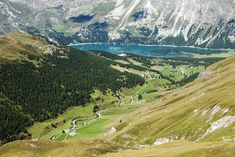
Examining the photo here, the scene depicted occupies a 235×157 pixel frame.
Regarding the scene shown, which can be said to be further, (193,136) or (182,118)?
(182,118)

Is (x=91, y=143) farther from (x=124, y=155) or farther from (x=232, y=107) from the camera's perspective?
(x=232, y=107)

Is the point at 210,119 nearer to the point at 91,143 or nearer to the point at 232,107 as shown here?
the point at 232,107

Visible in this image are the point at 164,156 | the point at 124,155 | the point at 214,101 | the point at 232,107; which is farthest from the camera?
the point at 214,101

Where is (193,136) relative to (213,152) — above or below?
below

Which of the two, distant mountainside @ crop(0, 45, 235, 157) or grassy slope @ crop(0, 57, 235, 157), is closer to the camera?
grassy slope @ crop(0, 57, 235, 157)

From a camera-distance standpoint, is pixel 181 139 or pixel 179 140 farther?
pixel 181 139

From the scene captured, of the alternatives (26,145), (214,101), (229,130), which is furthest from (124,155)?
(214,101)

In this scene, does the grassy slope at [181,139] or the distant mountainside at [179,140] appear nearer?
the grassy slope at [181,139]

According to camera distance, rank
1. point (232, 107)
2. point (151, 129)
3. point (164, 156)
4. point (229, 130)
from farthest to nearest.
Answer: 1. point (151, 129)
2. point (232, 107)
3. point (229, 130)
4. point (164, 156)

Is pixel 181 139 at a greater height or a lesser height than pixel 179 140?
lesser

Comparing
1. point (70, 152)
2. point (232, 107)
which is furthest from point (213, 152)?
point (232, 107)
